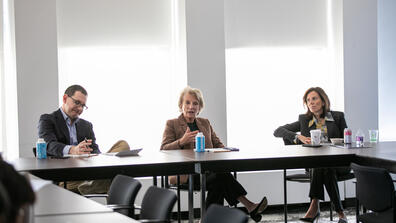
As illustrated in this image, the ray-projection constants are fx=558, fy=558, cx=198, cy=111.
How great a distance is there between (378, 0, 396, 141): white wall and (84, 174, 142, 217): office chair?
476 cm

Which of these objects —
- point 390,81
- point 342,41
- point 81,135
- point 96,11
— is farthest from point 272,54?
point 81,135

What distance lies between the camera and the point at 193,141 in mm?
4965

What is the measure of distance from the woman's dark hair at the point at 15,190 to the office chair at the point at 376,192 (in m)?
2.51

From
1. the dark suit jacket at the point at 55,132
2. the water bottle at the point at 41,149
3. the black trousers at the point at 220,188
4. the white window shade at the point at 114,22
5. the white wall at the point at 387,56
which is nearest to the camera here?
the water bottle at the point at 41,149

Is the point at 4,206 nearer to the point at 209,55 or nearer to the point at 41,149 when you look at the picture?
the point at 41,149

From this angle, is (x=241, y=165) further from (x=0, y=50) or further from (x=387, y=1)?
(x=387, y=1)

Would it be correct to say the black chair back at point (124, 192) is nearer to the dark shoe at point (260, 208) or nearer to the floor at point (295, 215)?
the dark shoe at point (260, 208)

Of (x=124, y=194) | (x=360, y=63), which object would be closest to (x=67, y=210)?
(x=124, y=194)

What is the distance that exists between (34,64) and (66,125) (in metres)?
1.16

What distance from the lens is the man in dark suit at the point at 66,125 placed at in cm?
457

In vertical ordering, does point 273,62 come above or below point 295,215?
above

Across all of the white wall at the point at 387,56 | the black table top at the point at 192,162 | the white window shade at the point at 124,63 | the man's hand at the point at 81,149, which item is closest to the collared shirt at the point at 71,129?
the man's hand at the point at 81,149

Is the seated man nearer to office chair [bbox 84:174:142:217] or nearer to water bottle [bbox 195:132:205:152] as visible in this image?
water bottle [bbox 195:132:205:152]

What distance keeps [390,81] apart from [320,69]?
3.33ft
